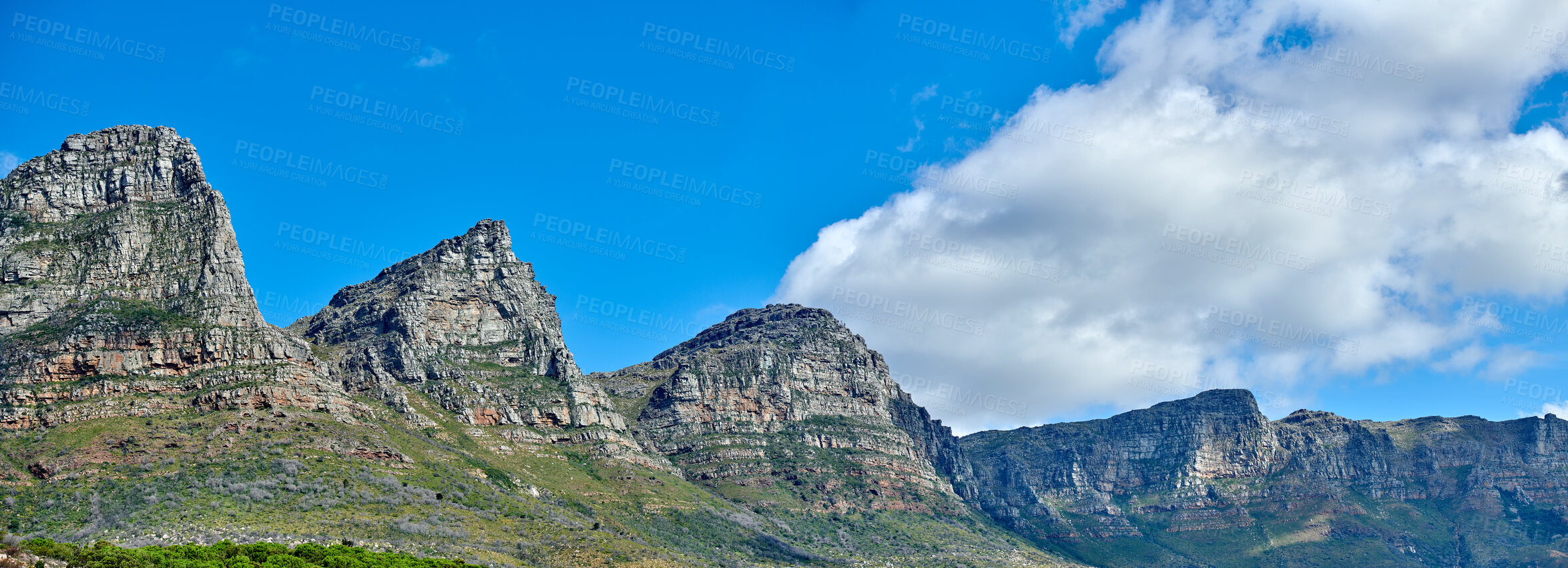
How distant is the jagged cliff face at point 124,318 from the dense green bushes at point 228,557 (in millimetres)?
58782

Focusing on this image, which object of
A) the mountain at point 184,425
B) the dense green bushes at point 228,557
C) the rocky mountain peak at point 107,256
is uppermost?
the rocky mountain peak at point 107,256

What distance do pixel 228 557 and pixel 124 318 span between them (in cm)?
8300

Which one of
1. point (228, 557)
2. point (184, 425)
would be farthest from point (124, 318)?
point (228, 557)

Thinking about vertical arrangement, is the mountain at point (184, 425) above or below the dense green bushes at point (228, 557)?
above

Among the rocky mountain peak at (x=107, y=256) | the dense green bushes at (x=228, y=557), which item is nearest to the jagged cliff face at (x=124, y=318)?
the rocky mountain peak at (x=107, y=256)

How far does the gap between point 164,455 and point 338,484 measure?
22905 millimetres

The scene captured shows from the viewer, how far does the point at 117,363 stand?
175500 mm

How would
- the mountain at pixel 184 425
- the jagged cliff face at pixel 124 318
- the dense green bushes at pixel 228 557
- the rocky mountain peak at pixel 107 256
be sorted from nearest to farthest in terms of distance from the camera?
the dense green bushes at pixel 228 557 < the mountain at pixel 184 425 < the jagged cliff face at pixel 124 318 < the rocky mountain peak at pixel 107 256

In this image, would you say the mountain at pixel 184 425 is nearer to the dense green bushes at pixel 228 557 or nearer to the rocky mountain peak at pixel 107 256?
the rocky mountain peak at pixel 107 256

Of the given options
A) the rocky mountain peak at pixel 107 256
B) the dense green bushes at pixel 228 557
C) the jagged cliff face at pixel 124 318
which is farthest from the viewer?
the rocky mountain peak at pixel 107 256

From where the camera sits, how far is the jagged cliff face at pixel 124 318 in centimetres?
17188

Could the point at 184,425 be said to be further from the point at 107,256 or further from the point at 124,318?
the point at 107,256

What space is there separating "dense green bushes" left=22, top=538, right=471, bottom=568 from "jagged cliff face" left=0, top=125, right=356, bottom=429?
58782 millimetres

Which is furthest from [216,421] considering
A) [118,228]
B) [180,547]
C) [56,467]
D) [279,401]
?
[180,547]
